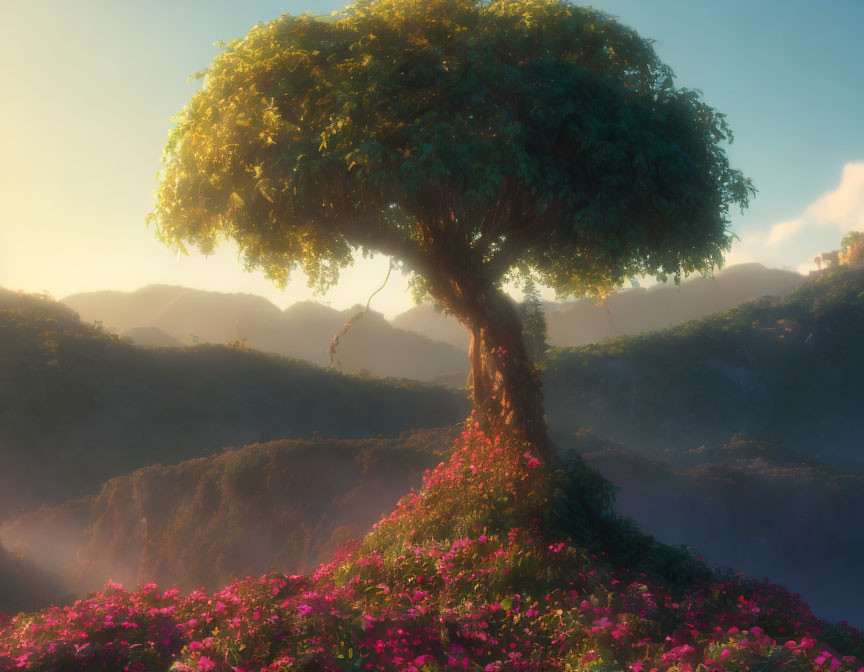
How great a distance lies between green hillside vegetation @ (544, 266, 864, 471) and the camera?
3584 cm

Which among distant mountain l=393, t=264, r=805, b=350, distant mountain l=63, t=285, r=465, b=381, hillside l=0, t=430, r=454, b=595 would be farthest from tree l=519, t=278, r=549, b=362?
distant mountain l=393, t=264, r=805, b=350

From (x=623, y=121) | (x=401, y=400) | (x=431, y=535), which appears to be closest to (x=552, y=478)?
(x=431, y=535)

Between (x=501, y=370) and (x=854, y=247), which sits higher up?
(x=854, y=247)

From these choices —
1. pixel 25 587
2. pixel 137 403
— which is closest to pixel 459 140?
pixel 25 587

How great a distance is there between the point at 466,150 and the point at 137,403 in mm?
26407

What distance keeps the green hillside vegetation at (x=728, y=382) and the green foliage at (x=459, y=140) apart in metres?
23.7

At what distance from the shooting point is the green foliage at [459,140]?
9.55 metres

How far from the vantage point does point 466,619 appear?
664cm

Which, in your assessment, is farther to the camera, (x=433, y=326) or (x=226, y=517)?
(x=433, y=326)

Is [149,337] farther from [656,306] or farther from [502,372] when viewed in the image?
[656,306]

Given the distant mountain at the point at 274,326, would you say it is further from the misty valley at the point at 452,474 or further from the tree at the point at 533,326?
the misty valley at the point at 452,474

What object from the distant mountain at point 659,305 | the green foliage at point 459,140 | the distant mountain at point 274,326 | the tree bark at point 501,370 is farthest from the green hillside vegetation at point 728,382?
the distant mountain at point 659,305

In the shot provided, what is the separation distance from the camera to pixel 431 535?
9.32 meters

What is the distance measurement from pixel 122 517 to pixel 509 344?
526 inches
